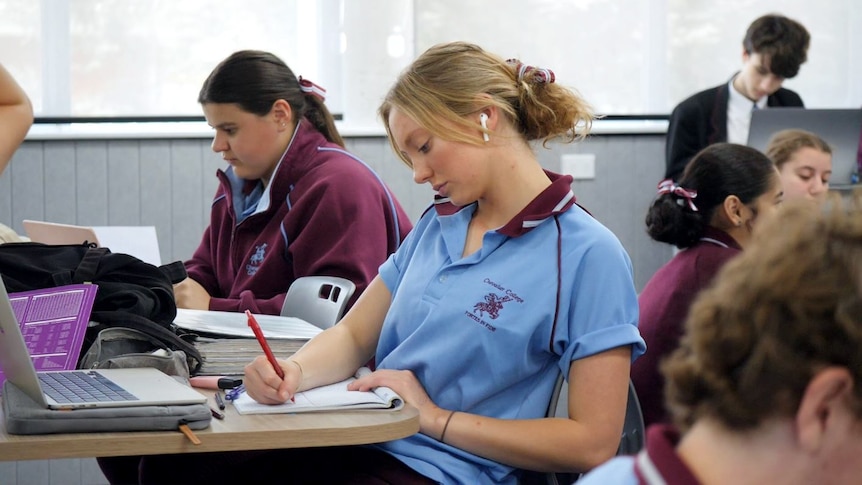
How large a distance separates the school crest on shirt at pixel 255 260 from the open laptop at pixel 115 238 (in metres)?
0.24

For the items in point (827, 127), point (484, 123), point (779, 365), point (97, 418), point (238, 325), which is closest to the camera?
point (779, 365)

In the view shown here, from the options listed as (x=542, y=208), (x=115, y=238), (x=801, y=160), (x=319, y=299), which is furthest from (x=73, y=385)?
(x=801, y=160)

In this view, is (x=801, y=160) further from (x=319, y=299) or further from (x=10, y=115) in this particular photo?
(x=10, y=115)

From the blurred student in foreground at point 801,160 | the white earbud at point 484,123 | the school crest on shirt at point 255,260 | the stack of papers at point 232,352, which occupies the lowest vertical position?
the school crest on shirt at point 255,260

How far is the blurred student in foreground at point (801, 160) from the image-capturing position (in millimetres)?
3162

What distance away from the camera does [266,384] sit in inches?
55.2

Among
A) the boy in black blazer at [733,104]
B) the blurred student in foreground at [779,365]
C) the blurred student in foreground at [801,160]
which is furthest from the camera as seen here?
the boy in black blazer at [733,104]

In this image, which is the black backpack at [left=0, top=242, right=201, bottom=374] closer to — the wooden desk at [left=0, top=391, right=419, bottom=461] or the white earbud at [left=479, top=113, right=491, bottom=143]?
the wooden desk at [left=0, top=391, right=419, bottom=461]

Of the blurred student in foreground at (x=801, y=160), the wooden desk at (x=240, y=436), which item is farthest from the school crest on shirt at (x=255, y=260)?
the blurred student in foreground at (x=801, y=160)

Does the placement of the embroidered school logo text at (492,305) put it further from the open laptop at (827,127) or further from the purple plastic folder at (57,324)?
the open laptop at (827,127)

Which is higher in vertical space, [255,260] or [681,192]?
[681,192]

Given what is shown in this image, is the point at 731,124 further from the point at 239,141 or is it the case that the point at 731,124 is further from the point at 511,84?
the point at 511,84

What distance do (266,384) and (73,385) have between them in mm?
249

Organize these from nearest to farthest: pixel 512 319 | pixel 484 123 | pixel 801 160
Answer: pixel 512 319 → pixel 484 123 → pixel 801 160
